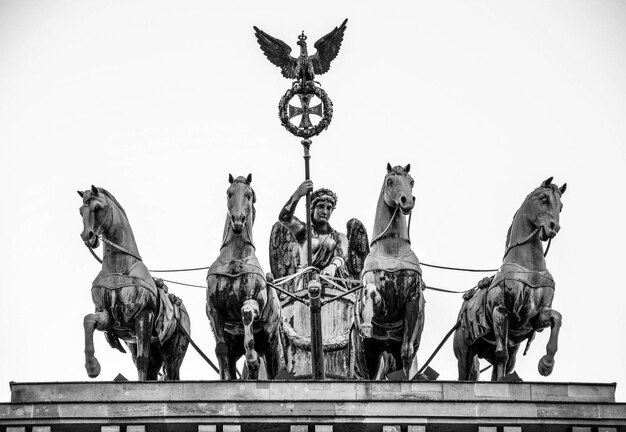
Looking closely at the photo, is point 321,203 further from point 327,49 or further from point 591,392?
point 591,392

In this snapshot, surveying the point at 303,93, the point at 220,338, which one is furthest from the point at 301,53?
the point at 220,338

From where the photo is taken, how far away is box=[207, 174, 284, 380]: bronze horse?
4538cm

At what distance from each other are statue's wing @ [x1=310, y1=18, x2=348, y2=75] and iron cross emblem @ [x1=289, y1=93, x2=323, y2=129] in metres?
0.88

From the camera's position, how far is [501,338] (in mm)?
45312

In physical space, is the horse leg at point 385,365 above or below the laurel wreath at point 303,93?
below

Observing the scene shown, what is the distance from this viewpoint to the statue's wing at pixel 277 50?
50844 mm

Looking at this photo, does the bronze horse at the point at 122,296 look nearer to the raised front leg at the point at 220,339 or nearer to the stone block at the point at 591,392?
the raised front leg at the point at 220,339

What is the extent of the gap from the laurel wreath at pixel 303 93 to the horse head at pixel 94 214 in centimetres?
491

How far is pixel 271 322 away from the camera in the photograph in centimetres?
4622

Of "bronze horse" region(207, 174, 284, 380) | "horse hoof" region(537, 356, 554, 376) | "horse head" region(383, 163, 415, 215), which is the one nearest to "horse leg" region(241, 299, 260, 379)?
"bronze horse" region(207, 174, 284, 380)

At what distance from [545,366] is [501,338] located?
0.82 meters

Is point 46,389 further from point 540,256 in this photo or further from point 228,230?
point 540,256

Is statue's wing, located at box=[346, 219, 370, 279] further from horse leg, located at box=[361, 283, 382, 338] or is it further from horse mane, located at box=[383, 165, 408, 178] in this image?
horse leg, located at box=[361, 283, 382, 338]

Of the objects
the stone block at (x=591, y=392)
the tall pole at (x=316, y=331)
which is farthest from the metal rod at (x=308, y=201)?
the stone block at (x=591, y=392)
